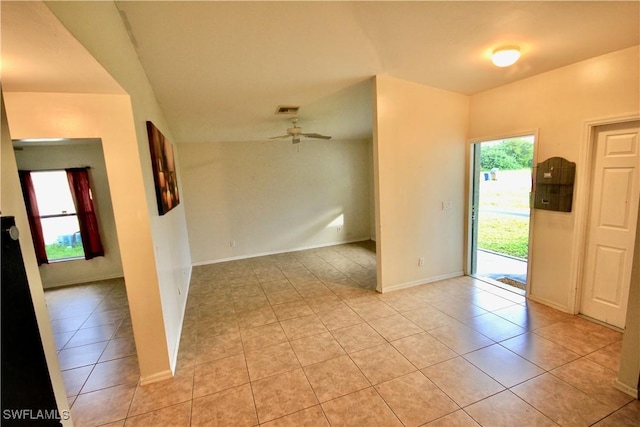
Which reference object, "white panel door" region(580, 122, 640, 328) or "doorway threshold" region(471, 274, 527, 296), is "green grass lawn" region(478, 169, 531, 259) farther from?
"white panel door" region(580, 122, 640, 328)

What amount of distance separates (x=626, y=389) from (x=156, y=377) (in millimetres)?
3503

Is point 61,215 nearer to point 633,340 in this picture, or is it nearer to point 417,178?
point 417,178

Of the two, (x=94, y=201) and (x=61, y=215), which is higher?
(x=94, y=201)

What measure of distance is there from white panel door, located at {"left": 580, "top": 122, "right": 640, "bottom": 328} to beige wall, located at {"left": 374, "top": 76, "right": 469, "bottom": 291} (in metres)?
1.48

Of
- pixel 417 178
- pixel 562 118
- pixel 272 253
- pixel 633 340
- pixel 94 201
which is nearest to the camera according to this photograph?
pixel 633 340

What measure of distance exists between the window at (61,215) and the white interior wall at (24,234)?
15.3ft

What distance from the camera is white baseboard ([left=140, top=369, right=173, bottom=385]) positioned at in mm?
2266

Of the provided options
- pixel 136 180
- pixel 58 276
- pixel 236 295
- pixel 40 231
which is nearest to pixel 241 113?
pixel 136 180

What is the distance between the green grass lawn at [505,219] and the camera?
569 cm

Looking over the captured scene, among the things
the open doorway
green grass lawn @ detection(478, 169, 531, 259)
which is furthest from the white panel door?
green grass lawn @ detection(478, 169, 531, 259)

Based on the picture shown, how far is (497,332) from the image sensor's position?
272cm

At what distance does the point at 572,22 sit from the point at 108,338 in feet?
16.9

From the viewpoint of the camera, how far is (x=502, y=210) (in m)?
7.28

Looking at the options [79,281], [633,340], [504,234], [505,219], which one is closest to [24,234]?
[633,340]
